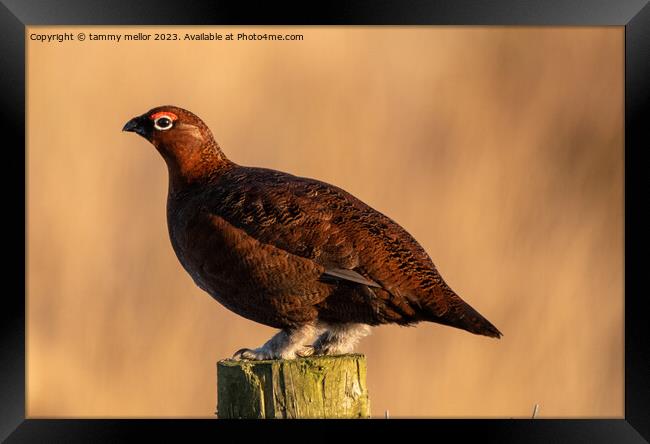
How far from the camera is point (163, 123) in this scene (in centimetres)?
613

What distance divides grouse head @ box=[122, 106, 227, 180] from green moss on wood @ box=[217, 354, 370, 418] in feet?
4.23

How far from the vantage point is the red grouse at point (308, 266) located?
530 cm

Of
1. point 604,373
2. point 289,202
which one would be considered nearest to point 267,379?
point 289,202

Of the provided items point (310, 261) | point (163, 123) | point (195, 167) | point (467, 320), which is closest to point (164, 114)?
point (163, 123)

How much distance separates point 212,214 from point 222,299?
0.44m

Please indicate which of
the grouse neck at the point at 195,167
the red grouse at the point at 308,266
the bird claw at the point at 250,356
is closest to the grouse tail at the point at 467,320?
the red grouse at the point at 308,266

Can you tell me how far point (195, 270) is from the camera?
5.62 metres

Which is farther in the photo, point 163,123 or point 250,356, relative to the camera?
point 163,123

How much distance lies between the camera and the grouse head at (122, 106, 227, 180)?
240 inches

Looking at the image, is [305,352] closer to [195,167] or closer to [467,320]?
[467,320]

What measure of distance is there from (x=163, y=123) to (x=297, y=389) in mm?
1825

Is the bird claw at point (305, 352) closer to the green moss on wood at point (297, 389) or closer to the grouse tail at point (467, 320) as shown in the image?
the green moss on wood at point (297, 389)

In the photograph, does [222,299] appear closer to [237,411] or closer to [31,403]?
[237,411]

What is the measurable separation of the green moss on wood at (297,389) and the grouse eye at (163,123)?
1.53 meters
